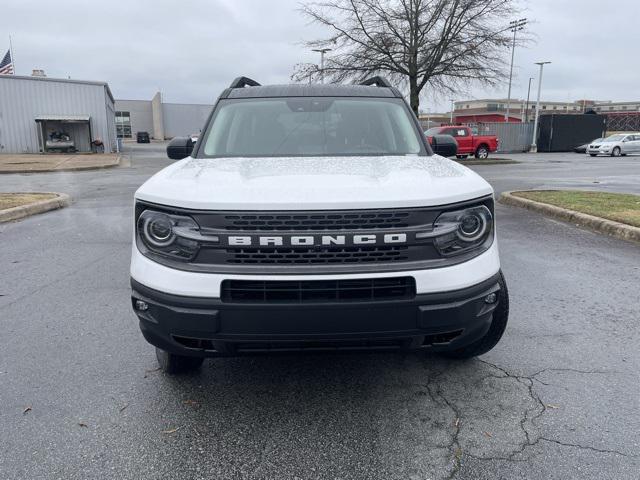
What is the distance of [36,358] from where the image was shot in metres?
3.31

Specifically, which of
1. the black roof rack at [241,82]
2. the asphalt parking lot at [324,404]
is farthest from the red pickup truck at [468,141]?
the asphalt parking lot at [324,404]

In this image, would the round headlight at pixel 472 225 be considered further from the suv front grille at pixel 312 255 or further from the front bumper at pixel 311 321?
the suv front grille at pixel 312 255

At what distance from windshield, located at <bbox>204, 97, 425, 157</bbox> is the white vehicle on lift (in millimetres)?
1066

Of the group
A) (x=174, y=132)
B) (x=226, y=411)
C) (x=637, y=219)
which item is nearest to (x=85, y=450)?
(x=226, y=411)

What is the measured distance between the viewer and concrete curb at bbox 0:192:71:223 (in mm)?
8378

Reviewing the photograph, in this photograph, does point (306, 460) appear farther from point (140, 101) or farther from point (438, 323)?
point (140, 101)

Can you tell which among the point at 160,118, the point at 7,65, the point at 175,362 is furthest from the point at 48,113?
the point at 160,118

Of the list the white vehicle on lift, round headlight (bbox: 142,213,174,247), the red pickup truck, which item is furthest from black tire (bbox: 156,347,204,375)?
the red pickup truck

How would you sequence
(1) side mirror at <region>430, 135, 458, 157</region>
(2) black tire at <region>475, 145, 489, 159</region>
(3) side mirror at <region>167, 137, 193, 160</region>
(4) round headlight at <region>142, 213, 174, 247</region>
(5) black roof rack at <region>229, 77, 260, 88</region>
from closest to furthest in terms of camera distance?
(4) round headlight at <region>142, 213, 174, 247</region>, (1) side mirror at <region>430, 135, 458, 157</region>, (3) side mirror at <region>167, 137, 193, 160</region>, (5) black roof rack at <region>229, 77, 260, 88</region>, (2) black tire at <region>475, 145, 489, 159</region>

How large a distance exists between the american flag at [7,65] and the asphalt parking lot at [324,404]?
111ft

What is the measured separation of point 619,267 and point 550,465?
3.91 metres

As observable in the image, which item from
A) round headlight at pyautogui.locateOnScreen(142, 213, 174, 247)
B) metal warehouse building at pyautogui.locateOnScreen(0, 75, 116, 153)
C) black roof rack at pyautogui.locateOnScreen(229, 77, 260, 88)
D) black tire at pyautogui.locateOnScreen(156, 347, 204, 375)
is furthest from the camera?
metal warehouse building at pyautogui.locateOnScreen(0, 75, 116, 153)

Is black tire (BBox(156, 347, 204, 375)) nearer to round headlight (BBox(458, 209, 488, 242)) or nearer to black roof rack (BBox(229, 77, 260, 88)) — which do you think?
round headlight (BBox(458, 209, 488, 242))

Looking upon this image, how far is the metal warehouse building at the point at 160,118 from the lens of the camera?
2945 inches
